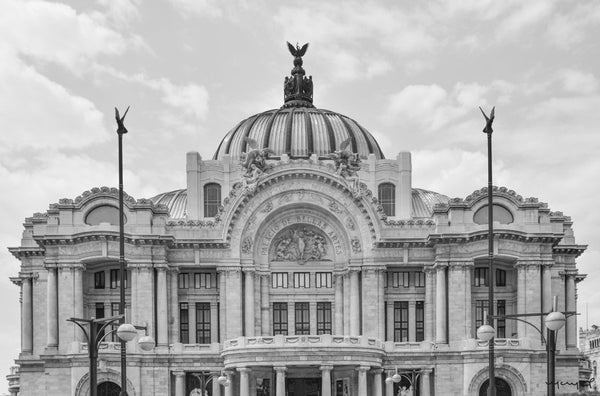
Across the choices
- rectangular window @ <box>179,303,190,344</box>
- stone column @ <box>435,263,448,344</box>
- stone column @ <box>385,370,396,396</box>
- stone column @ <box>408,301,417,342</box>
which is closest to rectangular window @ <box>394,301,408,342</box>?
stone column @ <box>408,301,417,342</box>

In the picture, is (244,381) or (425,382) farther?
(425,382)

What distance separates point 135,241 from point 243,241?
930 cm

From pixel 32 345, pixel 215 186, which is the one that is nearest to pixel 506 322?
pixel 215 186

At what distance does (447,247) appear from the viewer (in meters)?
84.9

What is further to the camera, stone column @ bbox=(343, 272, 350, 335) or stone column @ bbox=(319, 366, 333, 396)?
stone column @ bbox=(343, 272, 350, 335)

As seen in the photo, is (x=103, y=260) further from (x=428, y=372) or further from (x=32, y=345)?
(x=428, y=372)

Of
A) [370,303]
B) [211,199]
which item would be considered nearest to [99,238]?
[211,199]


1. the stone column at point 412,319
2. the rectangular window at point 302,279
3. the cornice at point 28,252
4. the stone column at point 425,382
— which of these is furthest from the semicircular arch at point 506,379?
the cornice at point 28,252

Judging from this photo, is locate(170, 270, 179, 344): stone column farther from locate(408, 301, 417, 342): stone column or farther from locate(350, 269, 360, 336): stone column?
locate(408, 301, 417, 342): stone column

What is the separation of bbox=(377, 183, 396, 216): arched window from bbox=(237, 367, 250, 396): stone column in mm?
22281

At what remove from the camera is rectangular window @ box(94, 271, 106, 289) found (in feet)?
286

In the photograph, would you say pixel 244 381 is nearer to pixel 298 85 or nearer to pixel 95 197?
pixel 95 197

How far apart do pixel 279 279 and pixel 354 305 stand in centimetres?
728

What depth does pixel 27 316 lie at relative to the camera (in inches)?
3883
